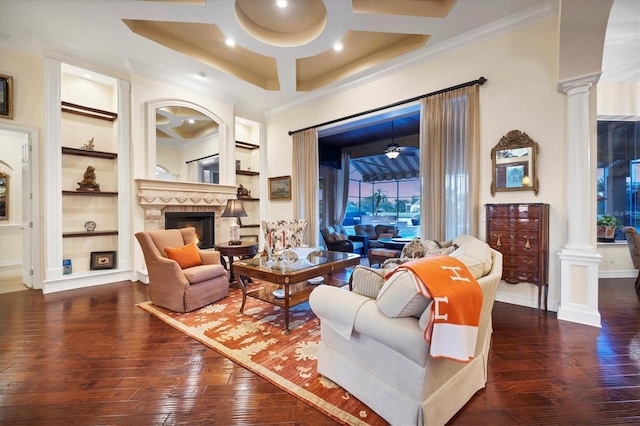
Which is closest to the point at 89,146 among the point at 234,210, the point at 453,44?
the point at 234,210

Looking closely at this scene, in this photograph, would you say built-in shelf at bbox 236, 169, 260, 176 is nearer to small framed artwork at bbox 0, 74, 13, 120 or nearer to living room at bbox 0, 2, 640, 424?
living room at bbox 0, 2, 640, 424

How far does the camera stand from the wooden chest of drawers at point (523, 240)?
2936 mm

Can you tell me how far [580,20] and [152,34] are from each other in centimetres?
524

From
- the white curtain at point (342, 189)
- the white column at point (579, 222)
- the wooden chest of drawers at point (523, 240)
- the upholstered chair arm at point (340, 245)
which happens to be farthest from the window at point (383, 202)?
the white column at point (579, 222)

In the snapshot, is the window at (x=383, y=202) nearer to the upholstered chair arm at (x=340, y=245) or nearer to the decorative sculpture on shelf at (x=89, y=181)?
the upholstered chair arm at (x=340, y=245)

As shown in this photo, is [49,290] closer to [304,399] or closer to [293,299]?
[293,299]

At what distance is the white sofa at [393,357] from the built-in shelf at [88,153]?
4672mm

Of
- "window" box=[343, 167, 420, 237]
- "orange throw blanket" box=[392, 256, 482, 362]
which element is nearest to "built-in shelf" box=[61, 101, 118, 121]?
"orange throw blanket" box=[392, 256, 482, 362]

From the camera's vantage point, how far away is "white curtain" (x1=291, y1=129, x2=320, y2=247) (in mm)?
5695

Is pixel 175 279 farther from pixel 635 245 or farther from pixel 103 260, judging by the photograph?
pixel 635 245

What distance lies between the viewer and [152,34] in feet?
12.8

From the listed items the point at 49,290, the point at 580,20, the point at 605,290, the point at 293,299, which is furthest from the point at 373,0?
the point at 49,290

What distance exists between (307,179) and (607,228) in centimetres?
574

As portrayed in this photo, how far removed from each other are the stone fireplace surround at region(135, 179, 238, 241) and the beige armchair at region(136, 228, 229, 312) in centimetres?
141
